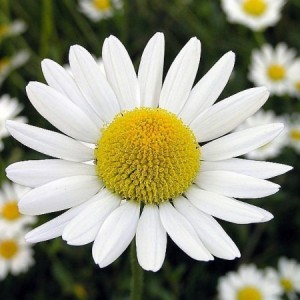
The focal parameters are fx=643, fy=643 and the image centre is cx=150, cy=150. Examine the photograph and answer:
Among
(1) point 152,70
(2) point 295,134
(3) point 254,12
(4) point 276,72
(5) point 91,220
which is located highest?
(1) point 152,70

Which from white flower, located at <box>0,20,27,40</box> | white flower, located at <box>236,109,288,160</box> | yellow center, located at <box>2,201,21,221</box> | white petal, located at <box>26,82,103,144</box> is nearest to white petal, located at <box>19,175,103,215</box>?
white petal, located at <box>26,82,103,144</box>

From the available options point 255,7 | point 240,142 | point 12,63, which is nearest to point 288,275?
point 240,142

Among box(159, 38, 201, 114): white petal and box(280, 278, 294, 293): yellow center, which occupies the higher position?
box(159, 38, 201, 114): white petal

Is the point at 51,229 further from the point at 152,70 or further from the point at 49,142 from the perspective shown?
the point at 152,70

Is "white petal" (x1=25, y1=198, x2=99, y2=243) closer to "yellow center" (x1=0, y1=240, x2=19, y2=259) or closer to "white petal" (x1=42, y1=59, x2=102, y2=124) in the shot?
"white petal" (x1=42, y1=59, x2=102, y2=124)

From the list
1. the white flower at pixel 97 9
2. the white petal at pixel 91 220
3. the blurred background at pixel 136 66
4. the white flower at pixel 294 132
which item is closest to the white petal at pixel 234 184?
the white petal at pixel 91 220

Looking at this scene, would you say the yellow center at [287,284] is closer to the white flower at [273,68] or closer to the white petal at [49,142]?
the white flower at [273,68]
